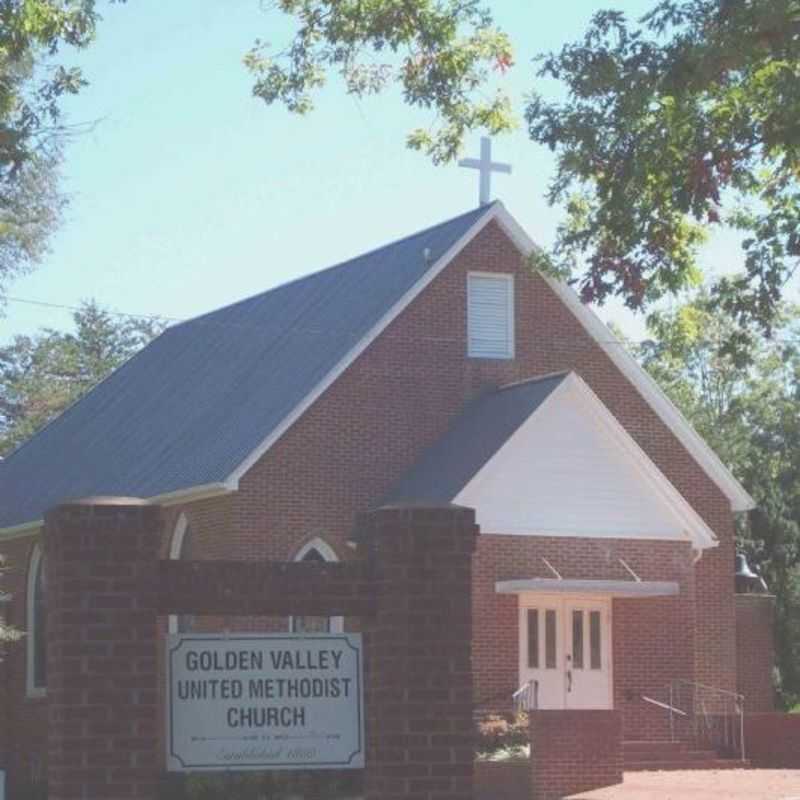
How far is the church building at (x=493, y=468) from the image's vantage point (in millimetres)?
31859

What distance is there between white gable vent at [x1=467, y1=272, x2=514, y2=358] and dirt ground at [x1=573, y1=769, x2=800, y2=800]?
335 inches

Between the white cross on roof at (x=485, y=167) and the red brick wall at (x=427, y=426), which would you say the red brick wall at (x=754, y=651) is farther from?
the white cross on roof at (x=485, y=167)

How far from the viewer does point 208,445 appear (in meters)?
34.1

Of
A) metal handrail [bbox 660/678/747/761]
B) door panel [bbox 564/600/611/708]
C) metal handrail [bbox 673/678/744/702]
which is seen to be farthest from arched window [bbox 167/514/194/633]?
metal handrail [bbox 673/678/744/702]

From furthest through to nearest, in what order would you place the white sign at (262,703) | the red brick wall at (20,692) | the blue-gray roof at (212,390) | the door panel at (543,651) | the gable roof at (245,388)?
1. the red brick wall at (20,692)
2. the blue-gray roof at (212,390)
3. the gable roof at (245,388)
4. the door panel at (543,651)
5. the white sign at (262,703)

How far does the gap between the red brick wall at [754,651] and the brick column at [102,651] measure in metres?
28.1

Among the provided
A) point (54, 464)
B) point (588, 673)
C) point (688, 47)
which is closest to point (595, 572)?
point (588, 673)

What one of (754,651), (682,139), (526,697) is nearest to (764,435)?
(754,651)

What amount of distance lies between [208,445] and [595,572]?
7066 millimetres

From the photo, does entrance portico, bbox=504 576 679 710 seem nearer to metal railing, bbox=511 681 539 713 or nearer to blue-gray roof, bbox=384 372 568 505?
metal railing, bbox=511 681 539 713

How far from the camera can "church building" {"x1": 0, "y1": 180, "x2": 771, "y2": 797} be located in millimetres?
31859

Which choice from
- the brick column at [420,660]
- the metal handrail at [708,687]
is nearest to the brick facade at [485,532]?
the metal handrail at [708,687]

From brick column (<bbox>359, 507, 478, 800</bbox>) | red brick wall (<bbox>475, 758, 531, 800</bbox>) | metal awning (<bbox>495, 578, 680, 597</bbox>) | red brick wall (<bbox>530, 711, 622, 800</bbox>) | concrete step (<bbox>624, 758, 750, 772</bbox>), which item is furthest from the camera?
metal awning (<bbox>495, 578, 680, 597</bbox>)

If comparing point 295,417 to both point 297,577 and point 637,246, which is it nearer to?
point 637,246
